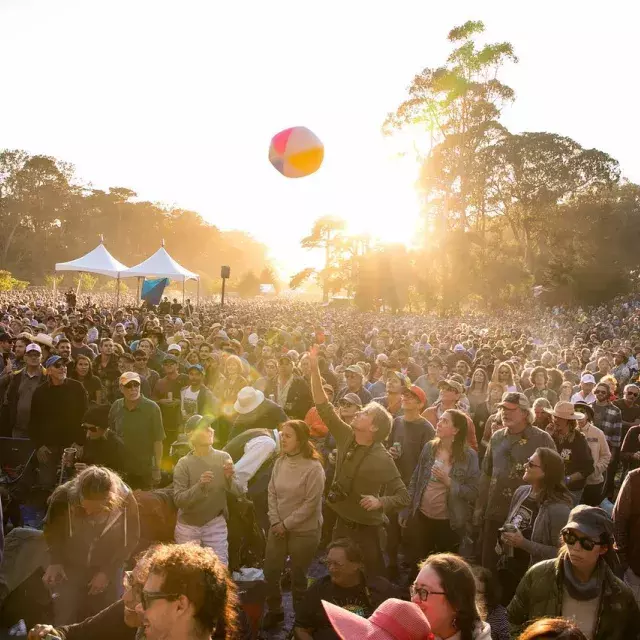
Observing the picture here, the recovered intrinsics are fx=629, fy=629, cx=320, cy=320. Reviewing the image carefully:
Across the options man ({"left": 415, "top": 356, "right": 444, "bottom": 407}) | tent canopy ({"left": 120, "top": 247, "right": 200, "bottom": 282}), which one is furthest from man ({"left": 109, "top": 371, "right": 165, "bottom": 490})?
tent canopy ({"left": 120, "top": 247, "right": 200, "bottom": 282})

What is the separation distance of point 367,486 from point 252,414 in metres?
1.62

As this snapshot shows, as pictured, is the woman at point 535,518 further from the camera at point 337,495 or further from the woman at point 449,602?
the woman at point 449,602

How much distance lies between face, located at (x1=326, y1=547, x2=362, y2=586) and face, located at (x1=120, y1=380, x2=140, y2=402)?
8.76ft

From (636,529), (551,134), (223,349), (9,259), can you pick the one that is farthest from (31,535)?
(9,259)

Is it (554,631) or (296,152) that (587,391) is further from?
(554,631)

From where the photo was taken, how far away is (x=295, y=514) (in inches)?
161

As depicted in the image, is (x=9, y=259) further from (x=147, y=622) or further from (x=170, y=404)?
(x=147, y=622)

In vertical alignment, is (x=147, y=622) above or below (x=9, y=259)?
below

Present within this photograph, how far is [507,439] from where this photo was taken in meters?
4.59

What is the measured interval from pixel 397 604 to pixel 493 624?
8.80 ft

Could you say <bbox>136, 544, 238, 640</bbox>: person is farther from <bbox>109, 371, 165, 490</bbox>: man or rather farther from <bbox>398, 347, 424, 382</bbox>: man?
<bbox>398, 347, 424, 382</bbox>: man

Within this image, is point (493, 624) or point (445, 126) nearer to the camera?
point (493, 624)

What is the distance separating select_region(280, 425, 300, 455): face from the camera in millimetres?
4152

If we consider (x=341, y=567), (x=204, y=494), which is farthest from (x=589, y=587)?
(x=204, y=494)
